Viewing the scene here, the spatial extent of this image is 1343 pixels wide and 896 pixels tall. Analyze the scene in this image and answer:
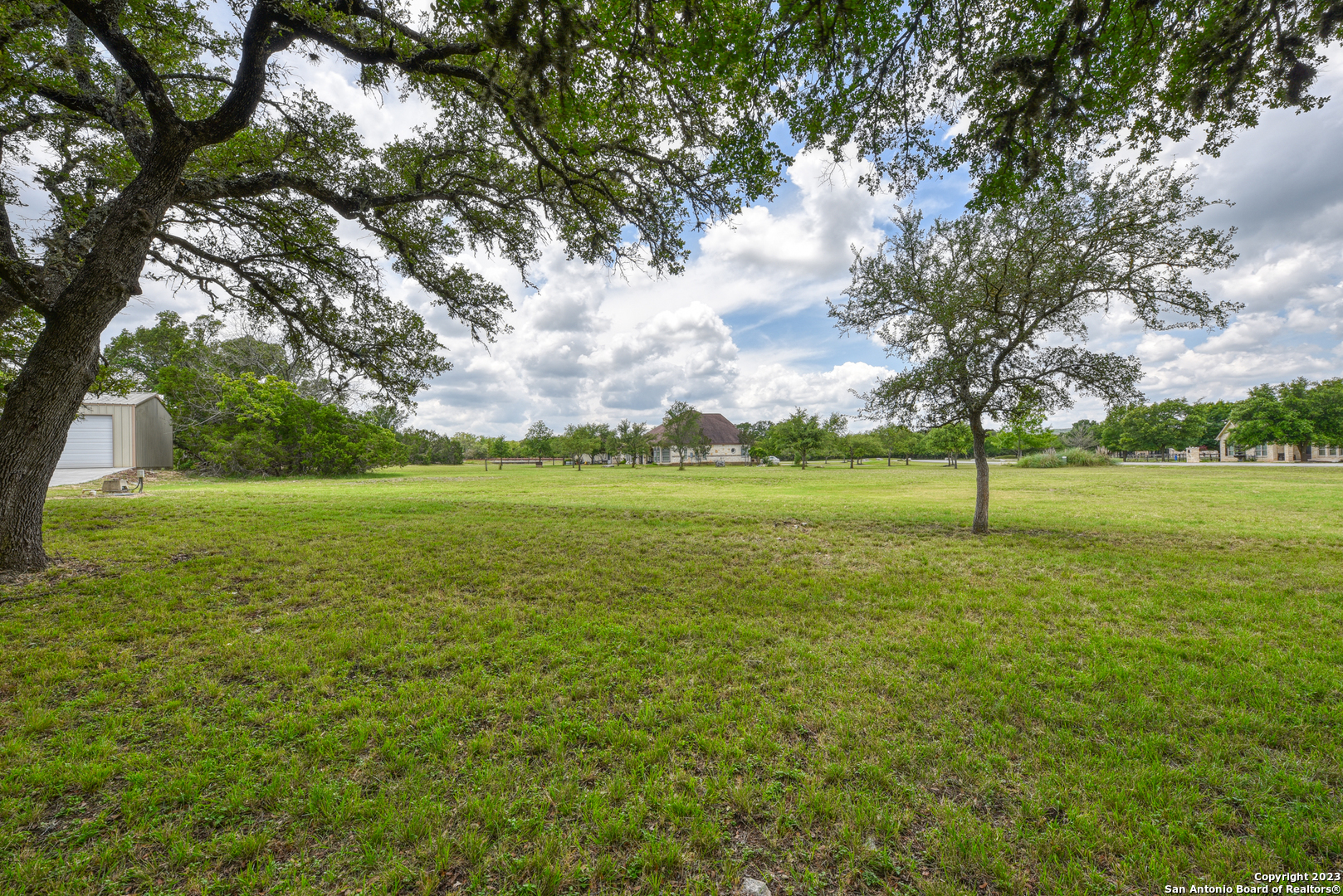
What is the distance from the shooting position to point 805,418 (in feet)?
154

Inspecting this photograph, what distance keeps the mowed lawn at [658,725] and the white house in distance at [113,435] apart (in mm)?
28618

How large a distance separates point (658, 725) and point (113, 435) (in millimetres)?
40023

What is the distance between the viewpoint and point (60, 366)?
618cm

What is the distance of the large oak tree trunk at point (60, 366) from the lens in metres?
6.11

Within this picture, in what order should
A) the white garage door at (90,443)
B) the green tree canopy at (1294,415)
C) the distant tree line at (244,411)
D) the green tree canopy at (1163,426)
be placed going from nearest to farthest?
the white garage door at (90,443), the distant tree line at (244,411), the green tree canopy at (1294,415), the green tree canopy at (1163,426)

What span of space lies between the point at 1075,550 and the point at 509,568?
10.9 m

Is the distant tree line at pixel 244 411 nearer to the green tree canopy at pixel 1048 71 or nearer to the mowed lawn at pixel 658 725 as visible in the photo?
the mowed lawn at pixel 658 725

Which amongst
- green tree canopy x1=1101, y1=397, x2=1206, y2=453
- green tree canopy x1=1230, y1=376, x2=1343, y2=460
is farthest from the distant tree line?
green tree canopy x1=1101, y1=397, x2=1206, y2=453

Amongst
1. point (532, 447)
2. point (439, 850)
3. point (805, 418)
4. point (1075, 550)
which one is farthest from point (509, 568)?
point (532, 447)

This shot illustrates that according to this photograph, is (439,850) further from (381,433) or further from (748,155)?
(381,433)

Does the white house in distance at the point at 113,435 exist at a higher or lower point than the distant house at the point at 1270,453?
higher

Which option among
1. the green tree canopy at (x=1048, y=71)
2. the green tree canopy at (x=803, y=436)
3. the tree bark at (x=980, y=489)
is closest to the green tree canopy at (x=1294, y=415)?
the green tree canopy at (x=803, y=436)

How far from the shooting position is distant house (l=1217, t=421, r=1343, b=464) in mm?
52406

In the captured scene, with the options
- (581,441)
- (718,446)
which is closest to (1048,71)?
(581,441)
